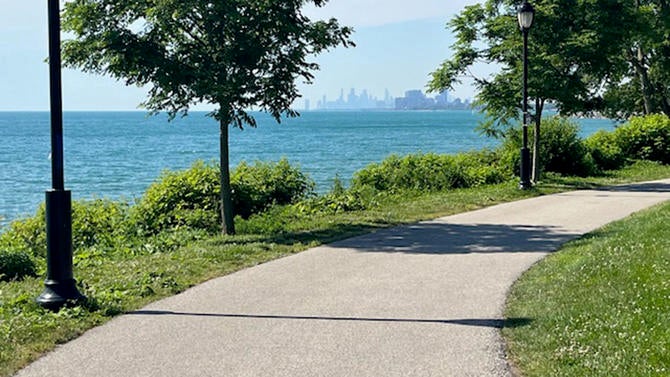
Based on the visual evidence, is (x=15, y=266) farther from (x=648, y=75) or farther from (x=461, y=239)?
(x=648, y=75)

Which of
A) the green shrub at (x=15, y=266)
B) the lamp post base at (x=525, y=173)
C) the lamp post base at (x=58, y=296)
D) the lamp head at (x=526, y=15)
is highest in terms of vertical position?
the lamp head at (x=526, y=15)

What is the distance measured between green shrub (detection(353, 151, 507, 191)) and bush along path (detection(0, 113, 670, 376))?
4cm

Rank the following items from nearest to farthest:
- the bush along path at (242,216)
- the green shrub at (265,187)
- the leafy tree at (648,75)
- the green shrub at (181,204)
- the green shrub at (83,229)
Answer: the bush along path at (242,216) → the green shrub at (83,229) → the green shrub at (181,204) → the green shrub at (265,187) → the leafy tree at (648,75)

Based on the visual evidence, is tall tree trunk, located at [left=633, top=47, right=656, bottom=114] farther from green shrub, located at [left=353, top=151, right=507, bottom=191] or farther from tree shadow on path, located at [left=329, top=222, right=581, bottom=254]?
tree shadow on path, located at [left=329, top=222, right=581, bottom=254]

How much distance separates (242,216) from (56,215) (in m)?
10.3

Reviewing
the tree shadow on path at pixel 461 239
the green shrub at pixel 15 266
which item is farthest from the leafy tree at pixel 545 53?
the green shrub at pixel 15 266

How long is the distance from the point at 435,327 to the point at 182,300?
2.76m

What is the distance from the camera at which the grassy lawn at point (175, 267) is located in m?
6.73

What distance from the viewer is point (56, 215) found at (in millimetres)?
7461

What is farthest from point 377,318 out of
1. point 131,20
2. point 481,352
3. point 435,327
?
point 131,20

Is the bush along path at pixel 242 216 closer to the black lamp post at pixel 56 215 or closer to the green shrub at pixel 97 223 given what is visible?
the green shrub at pixel 97 223

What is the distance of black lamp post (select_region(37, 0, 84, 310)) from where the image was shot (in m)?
7.46

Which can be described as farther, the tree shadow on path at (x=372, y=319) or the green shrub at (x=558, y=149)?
the green shrub at (x=558, y=149)

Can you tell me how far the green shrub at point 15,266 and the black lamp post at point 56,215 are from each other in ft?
10.8
